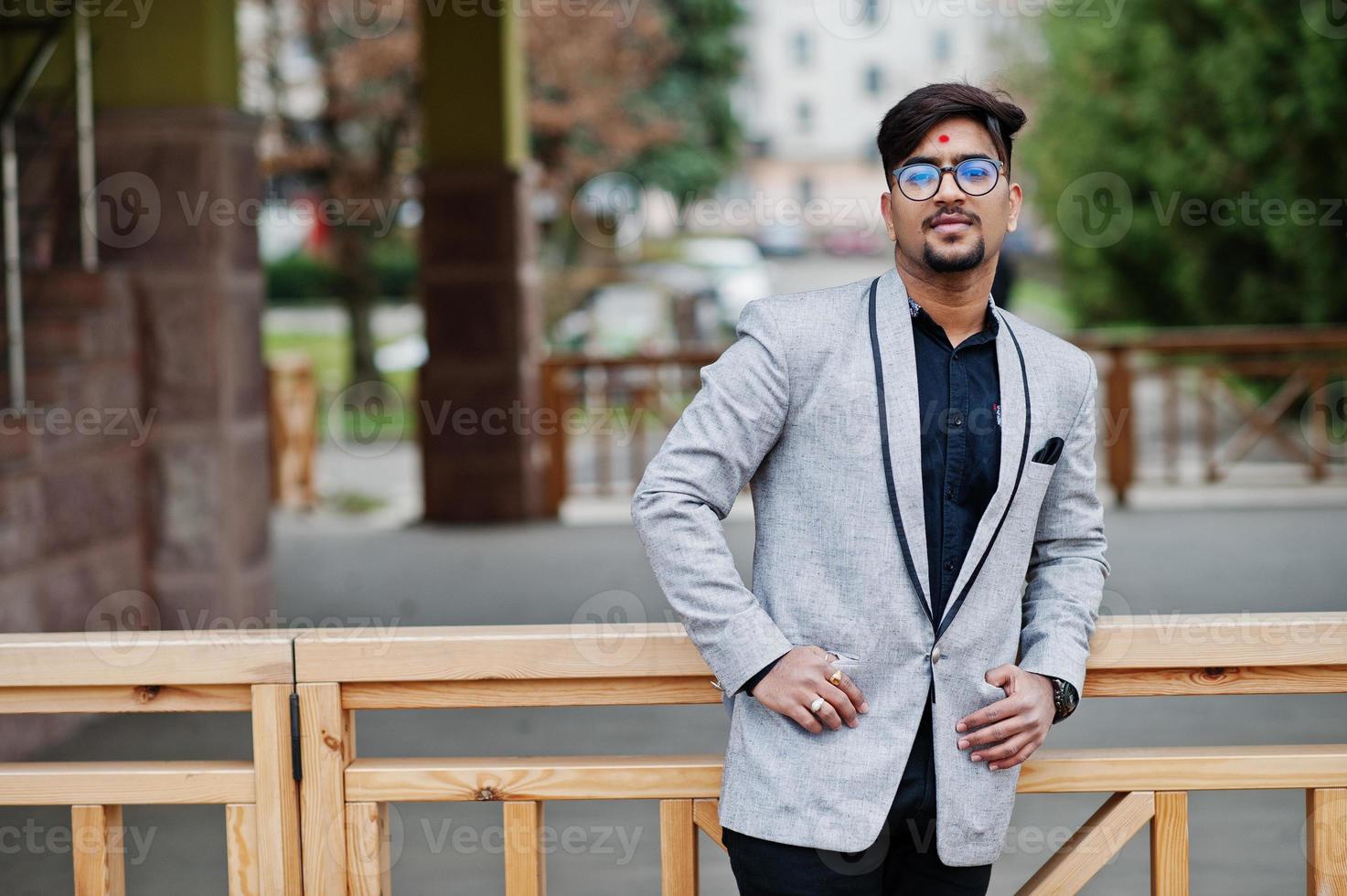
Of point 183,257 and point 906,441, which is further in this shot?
point 183,257

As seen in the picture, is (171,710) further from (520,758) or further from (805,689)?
(805,689)

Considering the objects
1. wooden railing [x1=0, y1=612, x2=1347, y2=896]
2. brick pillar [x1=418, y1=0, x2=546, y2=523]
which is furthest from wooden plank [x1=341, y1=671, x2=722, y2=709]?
brick pillar [x1=418, y1=0, x2=546, y2=523]

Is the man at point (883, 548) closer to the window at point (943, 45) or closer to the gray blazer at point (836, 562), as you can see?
the gray blazer at point (836, 562)

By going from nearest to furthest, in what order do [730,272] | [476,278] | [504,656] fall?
1. [504,656]
2. [476,278]
3. [730,272]

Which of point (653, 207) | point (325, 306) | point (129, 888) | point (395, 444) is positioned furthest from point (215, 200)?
point (653, 207)

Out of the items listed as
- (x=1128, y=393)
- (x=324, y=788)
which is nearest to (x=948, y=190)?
(x=324, y=788)

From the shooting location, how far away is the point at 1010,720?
2.27 metres

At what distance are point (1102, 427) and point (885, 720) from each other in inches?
336

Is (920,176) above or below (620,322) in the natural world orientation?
below

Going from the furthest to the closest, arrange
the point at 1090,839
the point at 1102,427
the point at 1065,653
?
the point at 1102,427, the point at 1090,839, the point at 1065,653

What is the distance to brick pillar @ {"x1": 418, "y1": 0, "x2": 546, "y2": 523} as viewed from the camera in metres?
9.29

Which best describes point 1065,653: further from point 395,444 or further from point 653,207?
point 653,207

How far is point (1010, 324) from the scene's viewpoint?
2426 mm

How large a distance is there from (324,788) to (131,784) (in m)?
0.32
